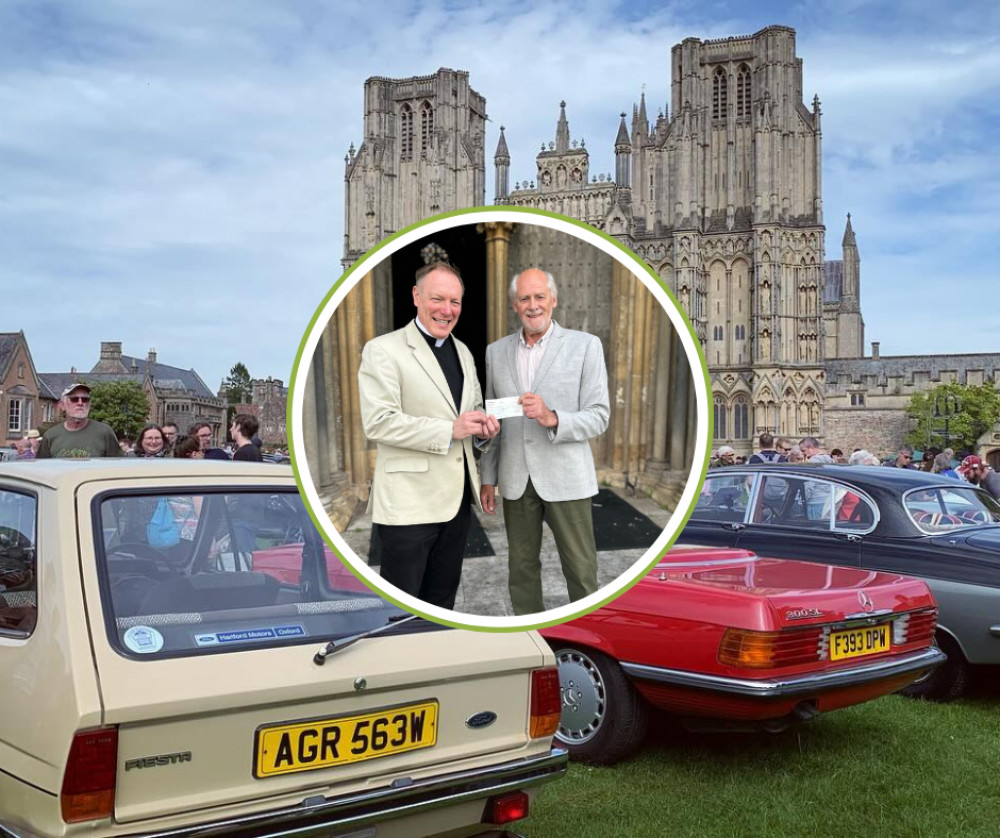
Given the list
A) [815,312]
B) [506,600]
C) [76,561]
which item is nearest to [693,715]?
[76,561]

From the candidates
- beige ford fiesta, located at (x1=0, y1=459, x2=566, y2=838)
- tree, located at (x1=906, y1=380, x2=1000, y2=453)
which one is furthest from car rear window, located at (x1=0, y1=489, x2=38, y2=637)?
tree, located at (x1=906, y1=380, x2=1000, y2=453)

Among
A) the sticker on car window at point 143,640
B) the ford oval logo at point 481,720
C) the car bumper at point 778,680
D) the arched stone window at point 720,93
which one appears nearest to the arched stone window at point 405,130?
the arched stone window at point 720,93

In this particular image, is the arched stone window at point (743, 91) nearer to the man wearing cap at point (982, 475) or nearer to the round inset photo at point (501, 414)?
the man wearing cap at point (982, 475)

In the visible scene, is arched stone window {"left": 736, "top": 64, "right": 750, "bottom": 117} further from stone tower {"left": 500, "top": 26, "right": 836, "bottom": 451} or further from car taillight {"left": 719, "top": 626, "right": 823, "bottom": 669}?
car taillight {"left": 719, "top": 626, "right": 823, "bottom": 669}

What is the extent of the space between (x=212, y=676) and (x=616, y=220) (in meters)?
68.0

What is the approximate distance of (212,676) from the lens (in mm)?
2891

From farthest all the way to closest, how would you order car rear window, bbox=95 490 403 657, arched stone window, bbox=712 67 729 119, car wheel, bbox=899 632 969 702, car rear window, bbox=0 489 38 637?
arched stone window, bbox=712 67 729 119 → car wheel, bbox=899 632 969 702 → car rear window, bbox=0 489 38 637 → car rear window, bbox=95 490 403 657

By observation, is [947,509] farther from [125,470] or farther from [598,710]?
[125,470]

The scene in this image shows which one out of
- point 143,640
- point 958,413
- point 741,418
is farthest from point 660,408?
point 958,413

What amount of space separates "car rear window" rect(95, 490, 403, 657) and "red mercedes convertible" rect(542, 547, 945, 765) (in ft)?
6.62

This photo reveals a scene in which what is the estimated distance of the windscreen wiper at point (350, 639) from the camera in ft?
10.1

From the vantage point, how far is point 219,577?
3.45 meters

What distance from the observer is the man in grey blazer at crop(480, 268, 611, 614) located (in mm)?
1442

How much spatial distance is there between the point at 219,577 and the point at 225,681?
24.2 inches
